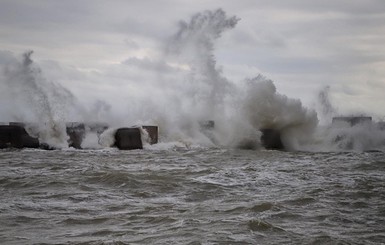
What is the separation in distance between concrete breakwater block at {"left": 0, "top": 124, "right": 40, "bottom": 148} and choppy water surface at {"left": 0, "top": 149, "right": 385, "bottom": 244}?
978 centimetres

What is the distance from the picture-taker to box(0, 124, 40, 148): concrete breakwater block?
69.8 ft

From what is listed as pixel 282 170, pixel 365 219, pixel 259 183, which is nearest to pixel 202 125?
pixel 282 170

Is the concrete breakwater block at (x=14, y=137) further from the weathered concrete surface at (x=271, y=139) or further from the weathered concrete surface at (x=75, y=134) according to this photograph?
the weathered concrete surface at (x=271, y=139)

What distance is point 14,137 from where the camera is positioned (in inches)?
851

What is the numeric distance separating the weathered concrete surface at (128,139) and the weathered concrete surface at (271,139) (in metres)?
5.23

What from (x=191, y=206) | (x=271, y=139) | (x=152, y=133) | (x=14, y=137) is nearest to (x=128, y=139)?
(x=152, y=133)

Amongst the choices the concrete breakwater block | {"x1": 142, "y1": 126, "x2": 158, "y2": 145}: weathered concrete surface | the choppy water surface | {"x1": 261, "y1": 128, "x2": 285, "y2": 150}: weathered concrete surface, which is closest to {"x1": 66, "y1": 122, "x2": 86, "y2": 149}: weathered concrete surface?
the concrete breakwater block

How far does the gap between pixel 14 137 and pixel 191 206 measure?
16.0 meters

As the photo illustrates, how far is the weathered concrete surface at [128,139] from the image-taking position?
22562 mm

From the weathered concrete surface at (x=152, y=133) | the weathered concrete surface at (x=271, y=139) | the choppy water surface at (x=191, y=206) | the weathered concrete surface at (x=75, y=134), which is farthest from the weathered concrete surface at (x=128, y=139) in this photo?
the choppy water surface at (x=191, y=206)

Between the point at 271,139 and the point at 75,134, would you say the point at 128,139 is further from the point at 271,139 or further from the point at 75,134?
the point at 271,139

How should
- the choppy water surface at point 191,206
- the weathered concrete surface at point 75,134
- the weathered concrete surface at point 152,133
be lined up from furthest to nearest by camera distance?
the weathered concrete surface at point 152,133 → the weathered concrete surface at point 75,134 → the choppy water surface at point 191,206

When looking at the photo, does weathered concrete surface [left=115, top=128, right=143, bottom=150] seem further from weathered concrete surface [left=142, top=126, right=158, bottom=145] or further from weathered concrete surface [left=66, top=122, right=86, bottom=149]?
weathered concrete surface [left=66, top=122, right=86, bottom=149]

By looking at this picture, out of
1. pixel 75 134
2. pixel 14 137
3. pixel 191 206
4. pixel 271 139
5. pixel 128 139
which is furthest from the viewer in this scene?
pixel 75 134
